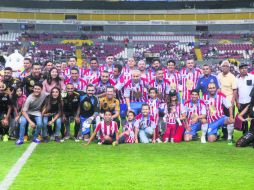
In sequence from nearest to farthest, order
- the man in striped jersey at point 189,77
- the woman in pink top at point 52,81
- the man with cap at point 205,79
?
the woman in pink top at point 52,81 < the man with cap at point 205,79 < the man in striped jersey at point 189,77

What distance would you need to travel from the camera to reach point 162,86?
10.3 metres

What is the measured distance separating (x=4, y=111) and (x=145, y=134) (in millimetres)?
3110

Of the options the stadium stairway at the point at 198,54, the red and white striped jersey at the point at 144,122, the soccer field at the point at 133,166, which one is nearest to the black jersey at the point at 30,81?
the soccer field at the point at 133,166

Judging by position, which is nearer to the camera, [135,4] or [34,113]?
[34,113]

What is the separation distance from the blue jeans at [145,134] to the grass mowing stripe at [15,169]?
2.23m

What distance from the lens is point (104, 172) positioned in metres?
6.78

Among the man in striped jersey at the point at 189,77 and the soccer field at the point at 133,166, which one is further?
the man in striped jersey at the point at 189,77

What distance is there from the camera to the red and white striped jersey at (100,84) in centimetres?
1025

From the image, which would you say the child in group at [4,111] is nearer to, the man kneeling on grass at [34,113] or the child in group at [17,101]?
the child in group at [17,101]

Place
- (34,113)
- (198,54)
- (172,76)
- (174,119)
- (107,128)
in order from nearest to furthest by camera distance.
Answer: (107,128), (34,113), (174,119), (172,76), (198,54)

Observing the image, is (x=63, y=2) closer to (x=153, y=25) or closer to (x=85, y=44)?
(x=85, y=44)

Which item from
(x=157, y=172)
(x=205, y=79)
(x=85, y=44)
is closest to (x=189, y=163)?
(x=157, y=172)

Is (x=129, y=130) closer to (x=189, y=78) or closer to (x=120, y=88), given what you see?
(x=120, y=88)

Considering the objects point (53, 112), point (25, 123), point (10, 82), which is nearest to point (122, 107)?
point (53, 112)
